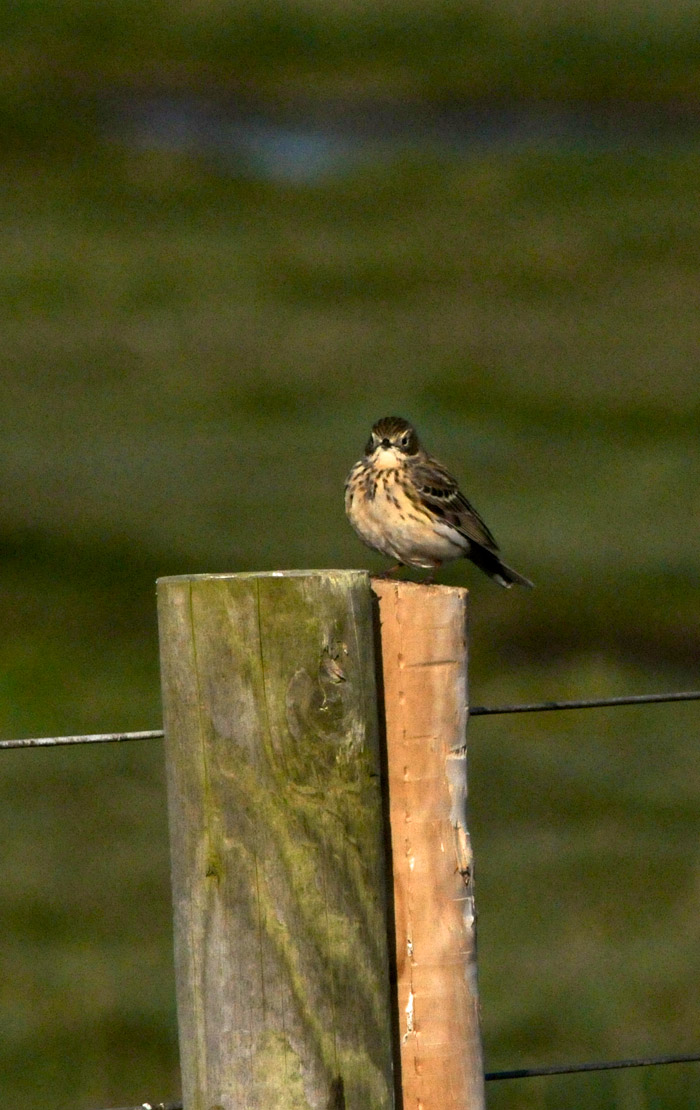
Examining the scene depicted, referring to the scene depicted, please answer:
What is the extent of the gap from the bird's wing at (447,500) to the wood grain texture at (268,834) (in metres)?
3.51

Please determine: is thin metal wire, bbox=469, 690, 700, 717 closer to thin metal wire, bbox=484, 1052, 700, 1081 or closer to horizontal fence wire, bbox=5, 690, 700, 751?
horizontal fence wire, bbox=5, 690, 700, 751

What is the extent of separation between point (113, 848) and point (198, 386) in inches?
132

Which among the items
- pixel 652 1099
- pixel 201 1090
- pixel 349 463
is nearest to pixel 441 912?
pixel 201 1090

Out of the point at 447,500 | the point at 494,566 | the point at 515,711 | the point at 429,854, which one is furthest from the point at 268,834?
the point at 494,566

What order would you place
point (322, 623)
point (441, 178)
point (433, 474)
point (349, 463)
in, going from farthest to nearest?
1. point (441, 178)
2. point (349, 463)
3. point (433, 474)
4. point (322, 623)

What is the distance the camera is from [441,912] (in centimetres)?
293

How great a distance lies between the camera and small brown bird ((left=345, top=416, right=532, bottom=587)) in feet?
20.1

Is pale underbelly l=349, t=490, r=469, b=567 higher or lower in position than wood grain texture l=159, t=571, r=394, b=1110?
higher

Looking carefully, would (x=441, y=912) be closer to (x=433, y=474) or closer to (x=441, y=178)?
(x=433, y=474)

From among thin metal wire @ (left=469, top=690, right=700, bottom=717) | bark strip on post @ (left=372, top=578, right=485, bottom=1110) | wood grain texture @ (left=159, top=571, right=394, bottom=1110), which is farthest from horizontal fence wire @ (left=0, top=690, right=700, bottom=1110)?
wood grain texture @ (left=159, top=571, right=394, bottom=1110)

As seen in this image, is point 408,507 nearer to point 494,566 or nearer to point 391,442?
point 391,442

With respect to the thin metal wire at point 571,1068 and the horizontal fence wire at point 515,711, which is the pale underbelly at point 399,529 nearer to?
the horizontal fence wire at point 515,711

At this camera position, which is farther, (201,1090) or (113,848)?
(113,848)

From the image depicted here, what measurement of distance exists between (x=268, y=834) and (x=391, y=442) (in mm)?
3755
